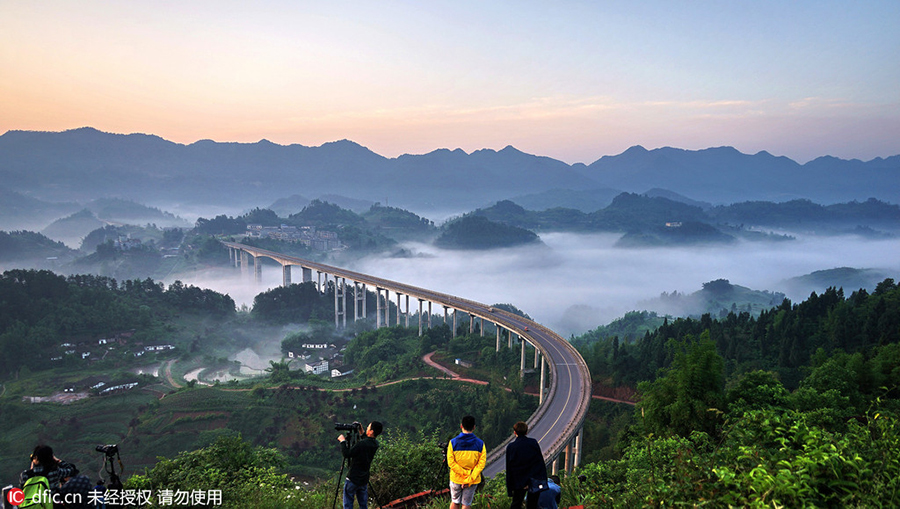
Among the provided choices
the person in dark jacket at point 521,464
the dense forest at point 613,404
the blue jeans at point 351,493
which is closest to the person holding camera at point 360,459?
the blue jeans at point 351,493

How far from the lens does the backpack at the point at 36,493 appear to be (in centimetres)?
695

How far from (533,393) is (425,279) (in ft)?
437

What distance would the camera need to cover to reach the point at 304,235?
188625 millimetres

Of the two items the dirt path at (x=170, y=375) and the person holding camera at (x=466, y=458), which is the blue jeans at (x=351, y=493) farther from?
the dirt path at (x=170, y=375)

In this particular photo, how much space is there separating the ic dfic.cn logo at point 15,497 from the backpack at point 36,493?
6 cm

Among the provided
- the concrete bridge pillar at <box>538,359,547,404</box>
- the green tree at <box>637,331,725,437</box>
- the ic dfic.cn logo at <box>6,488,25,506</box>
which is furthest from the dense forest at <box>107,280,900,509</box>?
the concrete bridge pillar at <box>538,359,547,404</box>

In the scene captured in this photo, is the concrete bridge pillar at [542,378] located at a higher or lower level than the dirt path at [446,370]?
higher

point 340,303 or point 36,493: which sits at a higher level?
point 36,493

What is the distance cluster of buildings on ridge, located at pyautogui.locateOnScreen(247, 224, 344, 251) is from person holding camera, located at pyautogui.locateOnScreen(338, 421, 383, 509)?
6725 inches

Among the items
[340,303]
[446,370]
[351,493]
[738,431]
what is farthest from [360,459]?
[340,303]

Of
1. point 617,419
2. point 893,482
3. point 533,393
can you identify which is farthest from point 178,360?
point 893,482

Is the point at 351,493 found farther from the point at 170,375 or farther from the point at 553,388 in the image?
the point at 170,375

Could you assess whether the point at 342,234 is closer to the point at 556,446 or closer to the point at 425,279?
the point at 425,279

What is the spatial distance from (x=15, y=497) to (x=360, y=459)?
4897mm
